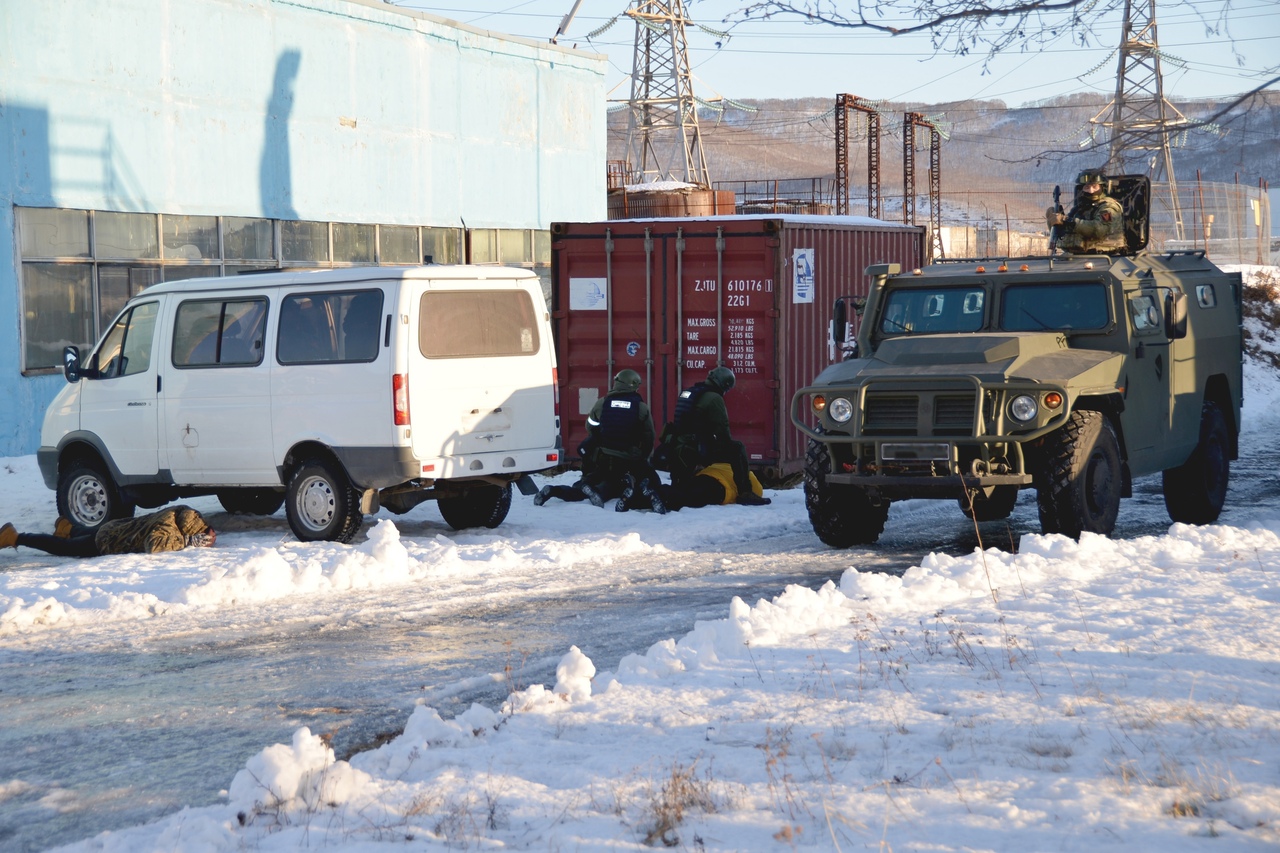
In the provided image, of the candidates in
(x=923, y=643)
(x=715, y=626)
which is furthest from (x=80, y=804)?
(x=923, y=643)

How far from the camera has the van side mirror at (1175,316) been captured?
11.1 m

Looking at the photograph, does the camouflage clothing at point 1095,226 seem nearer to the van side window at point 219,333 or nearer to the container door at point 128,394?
the van side window at point 219,333

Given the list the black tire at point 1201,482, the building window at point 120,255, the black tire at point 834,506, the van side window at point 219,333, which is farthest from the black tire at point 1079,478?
the building window at point 120,255

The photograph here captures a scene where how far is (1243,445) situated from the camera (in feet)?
64.4

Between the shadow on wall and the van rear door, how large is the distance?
37.0 ft

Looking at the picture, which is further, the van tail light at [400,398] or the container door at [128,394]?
the container door at [128,394]

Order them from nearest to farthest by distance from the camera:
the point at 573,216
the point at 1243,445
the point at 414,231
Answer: the point at 1243,445 < the point at 414,231 < the point at 573,216

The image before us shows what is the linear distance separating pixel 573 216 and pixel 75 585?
19.4m

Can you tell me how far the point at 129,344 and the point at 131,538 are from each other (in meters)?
1.97

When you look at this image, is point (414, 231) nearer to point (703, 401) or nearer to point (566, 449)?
point (566, 449)

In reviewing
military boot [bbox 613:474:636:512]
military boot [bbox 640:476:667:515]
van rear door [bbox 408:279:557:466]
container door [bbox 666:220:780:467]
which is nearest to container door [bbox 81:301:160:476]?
van rear door [bbox 408:279:557:466]

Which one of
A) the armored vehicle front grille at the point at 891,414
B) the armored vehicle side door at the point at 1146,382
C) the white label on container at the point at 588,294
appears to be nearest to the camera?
the armored vehicle front grille at the point at 891,414

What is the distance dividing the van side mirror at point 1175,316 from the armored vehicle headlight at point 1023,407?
192cm

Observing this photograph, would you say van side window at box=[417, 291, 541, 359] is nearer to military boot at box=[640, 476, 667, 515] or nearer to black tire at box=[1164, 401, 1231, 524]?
military boot at box=[640, 476, 667, 515]
